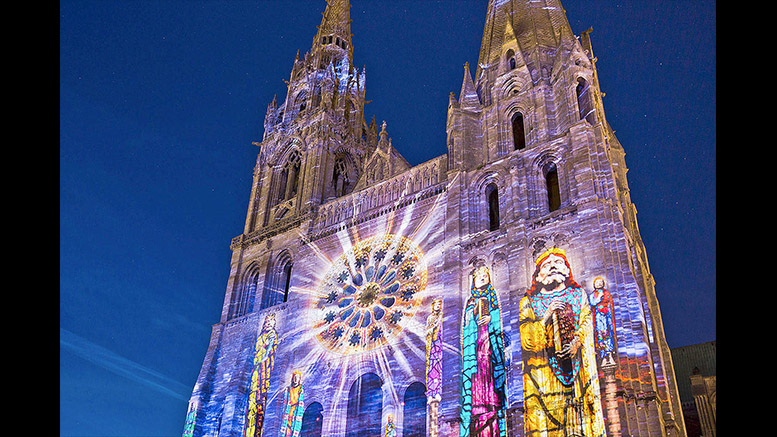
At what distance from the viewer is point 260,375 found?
26312mm

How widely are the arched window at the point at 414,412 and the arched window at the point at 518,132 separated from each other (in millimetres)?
11355

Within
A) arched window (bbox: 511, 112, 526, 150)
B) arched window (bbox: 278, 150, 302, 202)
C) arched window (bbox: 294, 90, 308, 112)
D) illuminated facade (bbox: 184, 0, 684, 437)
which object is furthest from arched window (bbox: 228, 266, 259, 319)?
arched window (bbox: 511, 112, 526, 150)

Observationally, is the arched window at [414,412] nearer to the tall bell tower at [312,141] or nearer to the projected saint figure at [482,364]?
the projected saint figure at [482,364]

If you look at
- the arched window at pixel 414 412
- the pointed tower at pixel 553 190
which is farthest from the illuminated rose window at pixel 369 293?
the pointed tower at pixel 553 190

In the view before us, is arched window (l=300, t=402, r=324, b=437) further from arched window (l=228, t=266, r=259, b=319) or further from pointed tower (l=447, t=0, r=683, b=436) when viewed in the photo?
pointed tower (l=447, t=0, r=683, b=436)

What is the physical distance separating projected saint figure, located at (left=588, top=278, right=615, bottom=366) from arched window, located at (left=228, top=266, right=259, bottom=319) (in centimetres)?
1764

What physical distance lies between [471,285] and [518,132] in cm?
852

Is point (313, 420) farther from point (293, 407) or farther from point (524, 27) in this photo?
point (524, 27)

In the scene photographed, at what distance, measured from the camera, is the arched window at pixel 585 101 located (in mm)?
24625

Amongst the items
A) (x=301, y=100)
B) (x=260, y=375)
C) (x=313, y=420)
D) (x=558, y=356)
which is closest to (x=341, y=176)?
(x=301, y=100)

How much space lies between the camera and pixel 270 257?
101 ft

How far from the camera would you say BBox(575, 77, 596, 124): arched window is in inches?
969
